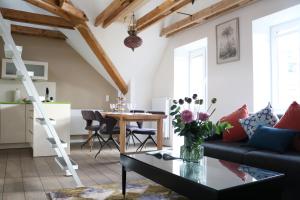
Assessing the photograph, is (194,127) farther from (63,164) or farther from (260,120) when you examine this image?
(63,164)

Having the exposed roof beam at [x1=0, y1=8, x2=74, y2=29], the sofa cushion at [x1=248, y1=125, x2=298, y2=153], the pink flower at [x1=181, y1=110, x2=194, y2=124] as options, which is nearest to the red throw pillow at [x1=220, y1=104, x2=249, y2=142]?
the sofa cushion at [x1=248, y1=125, x2=298, y2=153]

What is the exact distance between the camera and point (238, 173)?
1.87 metres

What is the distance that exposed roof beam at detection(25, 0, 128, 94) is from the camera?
15.2 feet

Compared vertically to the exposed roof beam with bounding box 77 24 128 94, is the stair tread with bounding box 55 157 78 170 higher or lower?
lower

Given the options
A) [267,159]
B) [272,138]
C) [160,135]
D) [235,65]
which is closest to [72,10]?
[160,135]

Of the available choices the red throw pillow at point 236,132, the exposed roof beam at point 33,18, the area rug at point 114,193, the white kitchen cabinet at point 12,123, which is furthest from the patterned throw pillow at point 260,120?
the white kitchen cabinet at point 12,123

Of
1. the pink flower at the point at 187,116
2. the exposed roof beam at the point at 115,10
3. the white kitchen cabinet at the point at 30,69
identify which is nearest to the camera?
the pink flower at the point at 187,116

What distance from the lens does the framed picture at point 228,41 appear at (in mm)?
4297

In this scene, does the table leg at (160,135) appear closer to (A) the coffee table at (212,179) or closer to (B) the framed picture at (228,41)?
(B) the framed picture at (228,41)

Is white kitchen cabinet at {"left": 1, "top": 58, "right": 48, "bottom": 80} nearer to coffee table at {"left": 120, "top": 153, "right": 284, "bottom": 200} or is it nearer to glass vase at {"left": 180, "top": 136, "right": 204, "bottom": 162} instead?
coffee table at {"left": 120, "top": 153, "right": 284, "bottom": 200}

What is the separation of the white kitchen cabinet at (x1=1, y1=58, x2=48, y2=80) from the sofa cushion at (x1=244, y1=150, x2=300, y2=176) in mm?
4960

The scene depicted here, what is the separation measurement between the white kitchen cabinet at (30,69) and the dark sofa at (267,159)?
14.4 feet

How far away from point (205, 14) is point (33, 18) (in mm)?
3223

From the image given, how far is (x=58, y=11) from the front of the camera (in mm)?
4824
